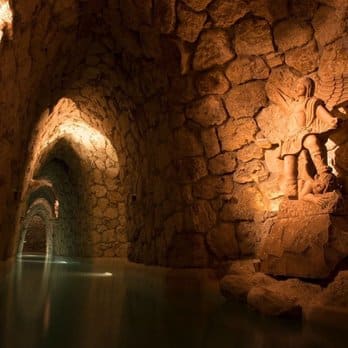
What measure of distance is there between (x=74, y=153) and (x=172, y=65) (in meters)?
5.27

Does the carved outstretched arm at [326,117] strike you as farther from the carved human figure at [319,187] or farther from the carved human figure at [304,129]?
the carved human figure at [319,187]

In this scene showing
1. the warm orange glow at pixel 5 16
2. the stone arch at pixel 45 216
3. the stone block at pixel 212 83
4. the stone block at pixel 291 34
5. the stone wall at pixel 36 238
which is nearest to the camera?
the warm orange glow at pixel 5 16

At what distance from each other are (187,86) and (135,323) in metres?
3.00

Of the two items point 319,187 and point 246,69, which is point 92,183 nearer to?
point 246,69

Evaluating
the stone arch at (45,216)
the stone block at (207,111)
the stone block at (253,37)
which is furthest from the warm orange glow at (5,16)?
the stone arch at (45,216)

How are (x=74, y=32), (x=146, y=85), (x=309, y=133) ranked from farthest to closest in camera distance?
(x=146, y=85), (x=74, y=32), (x=309, y=133)

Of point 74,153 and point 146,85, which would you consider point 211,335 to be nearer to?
point 146,85

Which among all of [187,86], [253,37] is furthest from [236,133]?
[253,37]

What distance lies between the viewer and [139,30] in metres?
4.45

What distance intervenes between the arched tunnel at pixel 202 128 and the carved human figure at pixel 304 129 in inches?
0.6

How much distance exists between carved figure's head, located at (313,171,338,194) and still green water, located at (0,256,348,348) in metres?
1.29

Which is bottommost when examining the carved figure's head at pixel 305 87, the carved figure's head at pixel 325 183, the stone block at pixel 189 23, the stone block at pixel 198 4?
the carved figure's head at pixel 325 183

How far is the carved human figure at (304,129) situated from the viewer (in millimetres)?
3609

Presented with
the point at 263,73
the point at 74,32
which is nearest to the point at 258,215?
the point at 263,73
